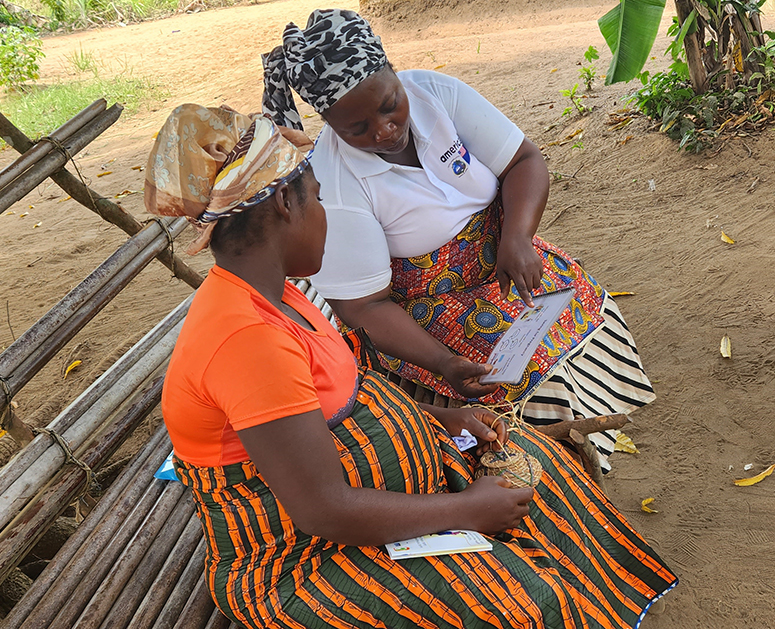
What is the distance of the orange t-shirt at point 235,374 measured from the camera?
1.29 m

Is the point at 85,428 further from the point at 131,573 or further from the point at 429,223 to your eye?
the point at 429,223

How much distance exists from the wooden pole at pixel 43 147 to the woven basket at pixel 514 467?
8.08 ft

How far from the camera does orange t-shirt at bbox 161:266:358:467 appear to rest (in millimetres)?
1290

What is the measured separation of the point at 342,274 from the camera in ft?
7.04

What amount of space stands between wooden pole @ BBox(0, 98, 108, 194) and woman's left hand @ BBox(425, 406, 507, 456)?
225cm

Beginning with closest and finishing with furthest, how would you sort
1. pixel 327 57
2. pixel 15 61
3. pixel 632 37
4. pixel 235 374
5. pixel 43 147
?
1. pixel 235 374
2. pixel 327 57
3. pixel 43 147
4. pixel 632 37
5. pixel 15 61

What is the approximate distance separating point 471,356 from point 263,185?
1.13 metres

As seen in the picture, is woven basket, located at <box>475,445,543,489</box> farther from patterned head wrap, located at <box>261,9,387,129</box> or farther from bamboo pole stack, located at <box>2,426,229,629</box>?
patterned head wrap, located at <box>261,9,387,129</box>

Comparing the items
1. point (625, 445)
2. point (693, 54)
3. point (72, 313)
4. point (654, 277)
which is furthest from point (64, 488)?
point (693, 54)

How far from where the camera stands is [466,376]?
208 centimetres

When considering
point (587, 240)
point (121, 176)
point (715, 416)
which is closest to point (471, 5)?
point (121, 176)

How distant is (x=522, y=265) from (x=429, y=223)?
32cm

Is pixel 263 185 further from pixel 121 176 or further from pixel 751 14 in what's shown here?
pixel 121 176

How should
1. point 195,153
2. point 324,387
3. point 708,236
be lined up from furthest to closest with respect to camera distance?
point 708,236, point 324,387, point 195,153
